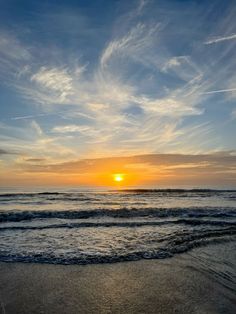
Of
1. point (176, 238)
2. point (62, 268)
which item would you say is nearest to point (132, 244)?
point (176, 238)

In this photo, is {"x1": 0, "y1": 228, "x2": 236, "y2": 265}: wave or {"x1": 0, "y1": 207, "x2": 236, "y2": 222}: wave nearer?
{"x1": 0, "y1": 228, "x2": 236, "y2": 265}: wave

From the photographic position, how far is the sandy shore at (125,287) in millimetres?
4883

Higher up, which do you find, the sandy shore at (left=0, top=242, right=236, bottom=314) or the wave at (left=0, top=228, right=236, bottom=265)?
the wave at (left=0, top=228, right=236, bottom=265)

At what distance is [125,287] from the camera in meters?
5.84

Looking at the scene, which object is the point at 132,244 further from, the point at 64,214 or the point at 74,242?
Result: the point at 64,214

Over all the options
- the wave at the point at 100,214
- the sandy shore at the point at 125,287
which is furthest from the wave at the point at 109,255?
the wave at the point at 100,214

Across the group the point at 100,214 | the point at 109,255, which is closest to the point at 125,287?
the point at 109,255

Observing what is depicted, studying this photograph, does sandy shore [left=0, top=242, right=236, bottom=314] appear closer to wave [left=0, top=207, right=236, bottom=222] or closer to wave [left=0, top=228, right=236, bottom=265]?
wave [left=0, top=228, right=236, bottom=265]

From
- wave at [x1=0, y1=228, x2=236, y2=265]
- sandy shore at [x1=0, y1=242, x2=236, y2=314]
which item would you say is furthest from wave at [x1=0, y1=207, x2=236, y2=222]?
sandy shore at [x1=0, y1=242, x2=236, y2=314]

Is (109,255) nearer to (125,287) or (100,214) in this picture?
(125,287)

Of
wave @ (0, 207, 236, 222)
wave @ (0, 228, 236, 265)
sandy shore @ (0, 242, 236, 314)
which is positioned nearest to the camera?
sandy shore @ (0, 242, 236, 314)

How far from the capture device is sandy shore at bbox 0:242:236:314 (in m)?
4.88

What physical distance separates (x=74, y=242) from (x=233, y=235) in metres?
5.95

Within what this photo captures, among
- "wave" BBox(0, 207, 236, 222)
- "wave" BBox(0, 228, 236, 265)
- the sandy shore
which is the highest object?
"wave" BBox(0, 207, 236, 222)
